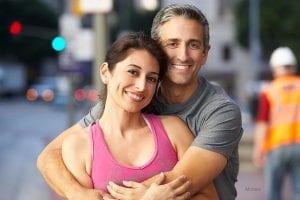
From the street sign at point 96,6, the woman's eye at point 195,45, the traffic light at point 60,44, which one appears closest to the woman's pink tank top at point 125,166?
the woman's eye at point 195,45

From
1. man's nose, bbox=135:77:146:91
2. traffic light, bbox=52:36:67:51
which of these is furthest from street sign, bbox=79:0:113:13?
traffic light, bbox=52:36:67:51

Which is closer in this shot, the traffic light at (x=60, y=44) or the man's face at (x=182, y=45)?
the man's face at (x=182, y=45)

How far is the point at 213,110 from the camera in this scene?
251 cm

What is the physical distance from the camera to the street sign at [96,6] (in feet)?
29.2

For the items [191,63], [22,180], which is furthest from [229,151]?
[22,180]

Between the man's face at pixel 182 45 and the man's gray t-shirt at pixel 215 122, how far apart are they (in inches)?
3.9

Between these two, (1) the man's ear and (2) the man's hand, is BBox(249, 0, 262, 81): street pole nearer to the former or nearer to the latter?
(1) the man's ear

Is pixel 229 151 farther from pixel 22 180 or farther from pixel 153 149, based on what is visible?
pixel 22 180

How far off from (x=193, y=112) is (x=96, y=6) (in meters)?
6.53

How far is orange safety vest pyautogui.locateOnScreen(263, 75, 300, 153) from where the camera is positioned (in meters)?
6.17

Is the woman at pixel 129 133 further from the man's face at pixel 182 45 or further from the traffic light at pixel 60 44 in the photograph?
the traffic light at pixel 60 44

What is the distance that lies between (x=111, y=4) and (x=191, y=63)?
6.56m

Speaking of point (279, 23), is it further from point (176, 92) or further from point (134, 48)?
point (134, 48)

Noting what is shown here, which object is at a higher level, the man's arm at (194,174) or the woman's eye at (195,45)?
the woman's eye at (195,45)
